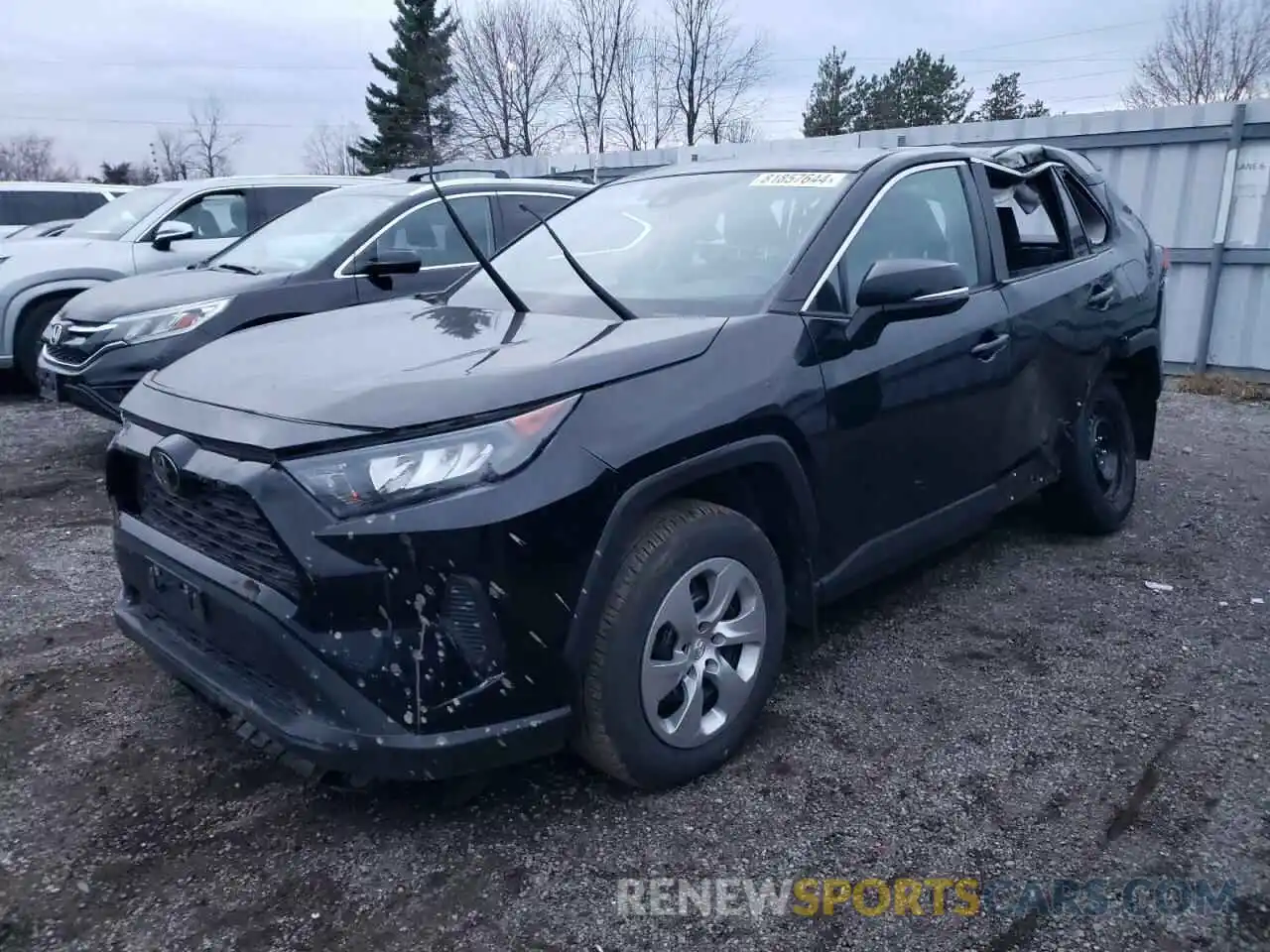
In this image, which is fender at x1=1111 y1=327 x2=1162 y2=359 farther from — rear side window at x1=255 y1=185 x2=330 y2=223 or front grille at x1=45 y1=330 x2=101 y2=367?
rear side window at x1=255 y1=185 x2=330 y2=223

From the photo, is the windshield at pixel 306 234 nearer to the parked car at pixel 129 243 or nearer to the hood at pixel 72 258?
the parked car at pixel 129 243

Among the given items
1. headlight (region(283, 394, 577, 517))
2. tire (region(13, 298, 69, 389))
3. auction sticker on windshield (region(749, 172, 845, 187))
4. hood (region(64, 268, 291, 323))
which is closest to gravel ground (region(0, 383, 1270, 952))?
headlight (region(283, 394, 577, 517))

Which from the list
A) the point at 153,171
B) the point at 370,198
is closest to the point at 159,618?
the point at 370,198

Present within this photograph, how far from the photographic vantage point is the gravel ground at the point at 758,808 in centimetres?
231

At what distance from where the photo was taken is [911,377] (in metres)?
3.36

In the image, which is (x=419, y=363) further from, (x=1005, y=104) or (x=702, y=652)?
→ (x=1005, y=104)

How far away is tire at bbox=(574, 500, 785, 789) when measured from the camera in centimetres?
249

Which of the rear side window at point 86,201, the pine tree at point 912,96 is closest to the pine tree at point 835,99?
the pine tree at point 912,96

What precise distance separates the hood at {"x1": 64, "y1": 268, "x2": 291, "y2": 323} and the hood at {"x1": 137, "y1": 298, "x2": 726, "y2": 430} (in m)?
2.81

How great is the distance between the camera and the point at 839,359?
122 inches

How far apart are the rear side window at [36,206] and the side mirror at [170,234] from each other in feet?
22.8

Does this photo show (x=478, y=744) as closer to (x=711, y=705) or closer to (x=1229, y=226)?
(x=711, y=705)

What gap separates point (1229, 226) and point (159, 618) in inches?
372

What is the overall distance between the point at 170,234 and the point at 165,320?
8.68ft
